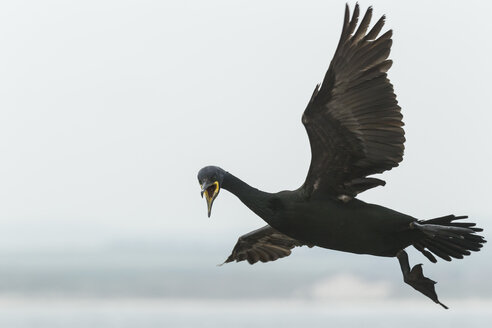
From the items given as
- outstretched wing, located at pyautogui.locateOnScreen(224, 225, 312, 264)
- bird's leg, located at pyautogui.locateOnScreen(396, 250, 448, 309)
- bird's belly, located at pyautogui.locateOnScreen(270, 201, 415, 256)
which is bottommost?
bird's leg, located at pyautogui.locateOnScreen(396, 250, 448, 309)

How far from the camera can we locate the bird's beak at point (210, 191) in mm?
8625

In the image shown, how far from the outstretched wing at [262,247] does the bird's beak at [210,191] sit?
7.86ft

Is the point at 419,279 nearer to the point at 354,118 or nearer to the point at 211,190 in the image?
the point at 354,118

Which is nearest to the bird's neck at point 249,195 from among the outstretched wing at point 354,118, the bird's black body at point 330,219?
the bird's black body at point 330,219

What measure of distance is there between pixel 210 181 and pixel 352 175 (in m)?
1.35

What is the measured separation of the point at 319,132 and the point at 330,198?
672 millimetres

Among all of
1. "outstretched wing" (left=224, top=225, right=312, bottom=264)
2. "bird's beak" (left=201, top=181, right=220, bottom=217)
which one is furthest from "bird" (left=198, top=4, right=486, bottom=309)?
"outstretched wing" (left=224, top=225, right=312, bottom=264)

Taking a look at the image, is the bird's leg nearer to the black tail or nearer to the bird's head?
the black tail

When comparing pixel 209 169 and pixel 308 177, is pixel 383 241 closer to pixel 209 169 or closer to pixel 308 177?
pixel 308 177

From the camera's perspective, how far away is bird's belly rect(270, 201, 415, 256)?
345 inches

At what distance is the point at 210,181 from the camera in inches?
343

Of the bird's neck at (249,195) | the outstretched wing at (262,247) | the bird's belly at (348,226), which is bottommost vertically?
the bird's belly at (348,226)

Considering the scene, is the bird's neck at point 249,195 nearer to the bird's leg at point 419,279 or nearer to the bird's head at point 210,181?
the bird's head at point 210,181

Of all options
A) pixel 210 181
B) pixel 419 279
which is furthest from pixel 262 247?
pixel 210 181
